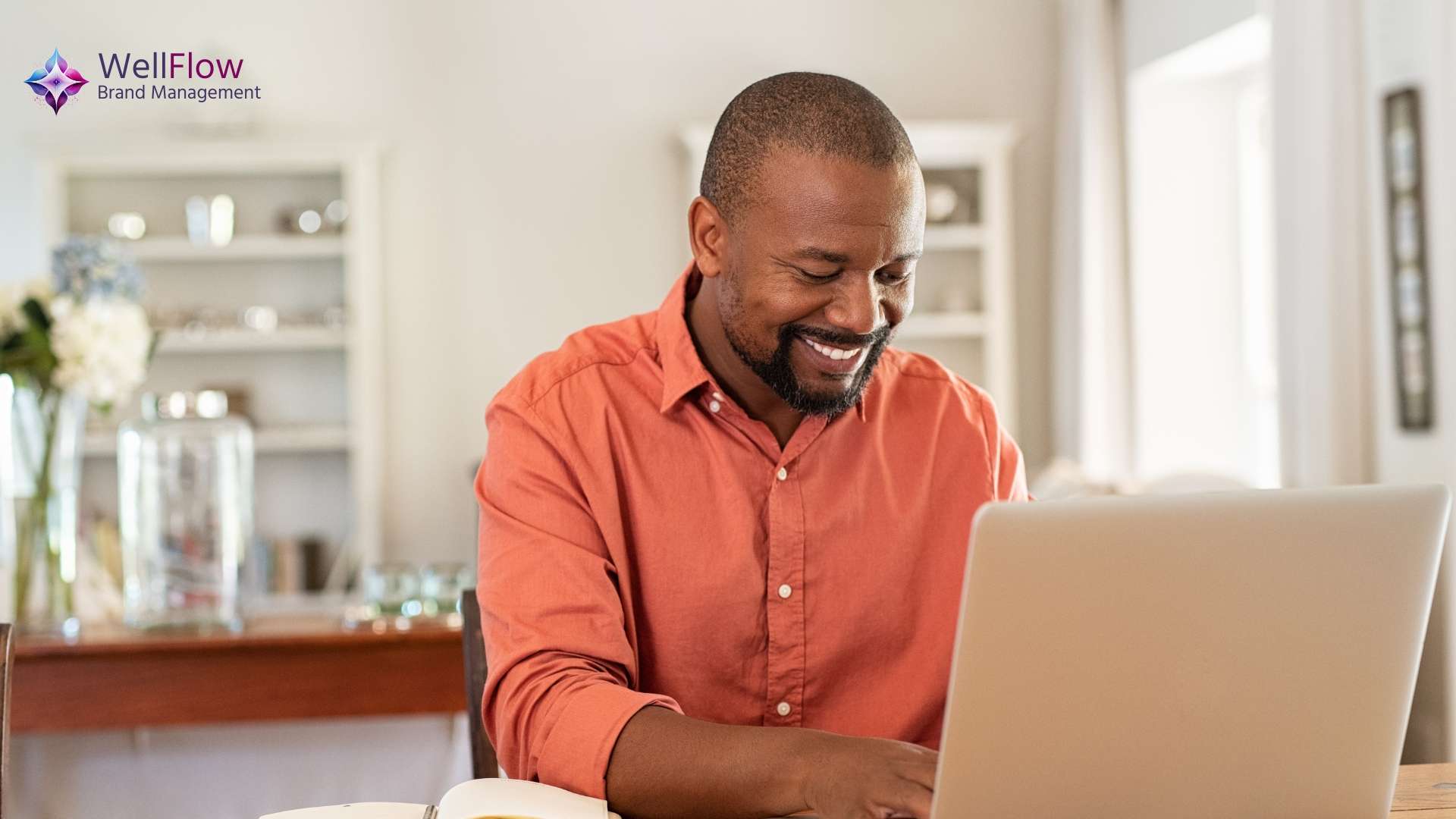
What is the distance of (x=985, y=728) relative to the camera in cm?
87

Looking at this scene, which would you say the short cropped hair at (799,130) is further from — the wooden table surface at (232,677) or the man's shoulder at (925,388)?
the wooden table surface at (232,677)

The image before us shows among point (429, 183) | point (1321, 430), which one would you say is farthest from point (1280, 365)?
point (429, 183)

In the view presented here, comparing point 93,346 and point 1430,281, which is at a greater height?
point 1430,281

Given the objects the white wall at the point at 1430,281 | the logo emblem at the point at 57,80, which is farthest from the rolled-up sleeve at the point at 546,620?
the logo emblem at the point at 57,80

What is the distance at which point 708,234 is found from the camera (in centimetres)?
140

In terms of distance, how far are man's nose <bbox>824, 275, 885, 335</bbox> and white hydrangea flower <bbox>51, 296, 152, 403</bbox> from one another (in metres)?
1.42

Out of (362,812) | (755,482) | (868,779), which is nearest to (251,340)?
(755,482)

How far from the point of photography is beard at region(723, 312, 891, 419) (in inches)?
51.0

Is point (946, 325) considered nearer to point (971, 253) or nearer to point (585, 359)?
point (971, 253)

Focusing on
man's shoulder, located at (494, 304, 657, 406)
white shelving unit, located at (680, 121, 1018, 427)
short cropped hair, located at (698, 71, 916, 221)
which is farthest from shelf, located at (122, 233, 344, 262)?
short cropped hair, located at (698, 71, 916, 221)

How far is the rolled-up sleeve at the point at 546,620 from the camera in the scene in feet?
3.71

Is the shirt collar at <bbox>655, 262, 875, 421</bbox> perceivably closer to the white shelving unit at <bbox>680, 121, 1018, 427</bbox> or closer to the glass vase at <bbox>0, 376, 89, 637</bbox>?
the glass vase at <bbox>0, 376, 89, 637</bbox>

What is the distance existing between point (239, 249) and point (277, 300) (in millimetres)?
268

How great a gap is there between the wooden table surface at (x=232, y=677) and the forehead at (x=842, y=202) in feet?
3.62
